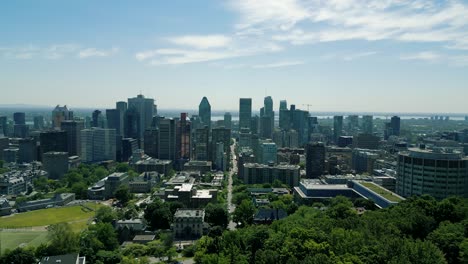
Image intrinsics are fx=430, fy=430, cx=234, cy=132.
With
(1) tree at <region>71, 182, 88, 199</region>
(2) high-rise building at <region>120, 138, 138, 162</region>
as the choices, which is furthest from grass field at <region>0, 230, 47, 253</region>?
(2) high-rise building at <region>120, 138, 138, 162</region>

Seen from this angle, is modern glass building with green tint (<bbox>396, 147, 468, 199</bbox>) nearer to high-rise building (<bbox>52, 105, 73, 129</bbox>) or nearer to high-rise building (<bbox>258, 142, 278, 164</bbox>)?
high-rise building (<bbox>258, 142, 278, 164</bbox>)

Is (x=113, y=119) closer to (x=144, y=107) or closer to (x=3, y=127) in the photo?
(x=144, y=107)

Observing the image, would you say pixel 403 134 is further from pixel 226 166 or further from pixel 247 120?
pixel 226 166

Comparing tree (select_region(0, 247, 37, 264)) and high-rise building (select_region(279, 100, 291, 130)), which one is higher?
high-rise building (select_region(279, 100, 291, 130))

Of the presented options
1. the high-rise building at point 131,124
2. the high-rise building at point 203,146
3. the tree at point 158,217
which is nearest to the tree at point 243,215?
the tree at point 158,217

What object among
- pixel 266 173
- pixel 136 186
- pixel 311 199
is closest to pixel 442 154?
pixel 311 199
